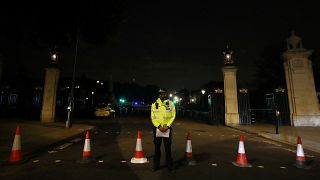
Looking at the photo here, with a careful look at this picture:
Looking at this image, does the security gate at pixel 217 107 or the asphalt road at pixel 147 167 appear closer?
the asphalt road at pixel 147 167

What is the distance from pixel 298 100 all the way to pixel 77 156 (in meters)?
16.5

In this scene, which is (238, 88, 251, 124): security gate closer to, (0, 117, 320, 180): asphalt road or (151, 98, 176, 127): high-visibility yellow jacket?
(0, 117, 320, 180): asphalt road

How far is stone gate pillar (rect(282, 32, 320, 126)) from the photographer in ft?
57.8

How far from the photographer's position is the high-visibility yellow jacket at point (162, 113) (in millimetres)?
5750

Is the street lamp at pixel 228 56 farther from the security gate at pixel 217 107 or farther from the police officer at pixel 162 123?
the police officer at pixel 162 123

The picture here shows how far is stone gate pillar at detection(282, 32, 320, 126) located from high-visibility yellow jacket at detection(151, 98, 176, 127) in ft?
50.5

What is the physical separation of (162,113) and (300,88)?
632 inches

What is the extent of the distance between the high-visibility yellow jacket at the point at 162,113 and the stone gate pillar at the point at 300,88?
1539cm

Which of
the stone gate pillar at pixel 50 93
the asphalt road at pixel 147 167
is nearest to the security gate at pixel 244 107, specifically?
the asphalt road at pixel 147 167

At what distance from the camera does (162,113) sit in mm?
5762

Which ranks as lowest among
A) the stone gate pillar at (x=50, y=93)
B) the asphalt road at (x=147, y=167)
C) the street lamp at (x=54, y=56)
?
the asphalt road at (x=147, y=167)

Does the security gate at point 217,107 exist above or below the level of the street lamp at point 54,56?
below

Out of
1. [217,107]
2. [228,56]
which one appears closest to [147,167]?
[217,107]

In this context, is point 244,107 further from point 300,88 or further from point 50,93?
point 50,93
